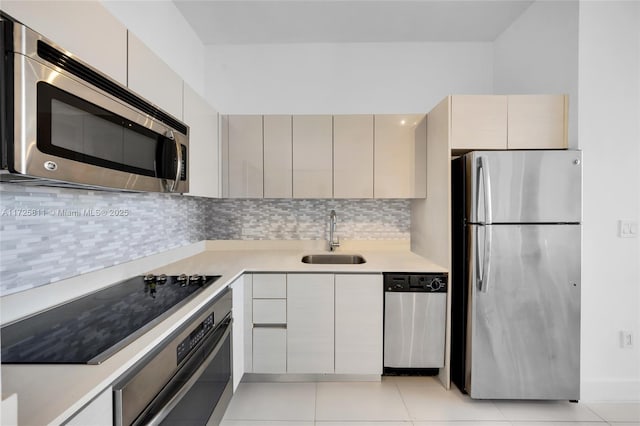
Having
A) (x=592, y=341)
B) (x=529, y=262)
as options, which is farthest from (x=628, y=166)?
(x=592, y=341)

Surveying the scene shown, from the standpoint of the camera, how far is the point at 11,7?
83 cm

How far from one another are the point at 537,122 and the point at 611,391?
6.00 ft

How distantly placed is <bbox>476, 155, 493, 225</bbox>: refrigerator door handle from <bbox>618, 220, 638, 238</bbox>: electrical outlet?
0.89m

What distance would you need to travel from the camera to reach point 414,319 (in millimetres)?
2197

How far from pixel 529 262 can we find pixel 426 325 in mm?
775

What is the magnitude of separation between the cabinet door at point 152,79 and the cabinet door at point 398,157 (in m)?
1.54

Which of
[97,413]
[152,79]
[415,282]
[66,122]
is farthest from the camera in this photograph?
[415,282]

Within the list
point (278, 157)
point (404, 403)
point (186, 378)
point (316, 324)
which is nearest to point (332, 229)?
point (278, 157)

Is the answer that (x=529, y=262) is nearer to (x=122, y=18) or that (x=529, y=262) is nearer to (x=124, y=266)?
(x=124, y=266)

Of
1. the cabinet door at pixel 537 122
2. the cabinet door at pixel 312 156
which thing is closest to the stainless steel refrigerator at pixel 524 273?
the cabinet door at pixel 537 122

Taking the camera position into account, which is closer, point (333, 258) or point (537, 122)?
point (537, 122)

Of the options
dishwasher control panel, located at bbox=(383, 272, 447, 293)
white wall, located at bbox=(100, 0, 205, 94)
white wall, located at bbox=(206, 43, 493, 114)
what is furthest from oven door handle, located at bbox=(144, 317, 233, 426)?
white wall, located at bbox=(206, 43, 493, 114)

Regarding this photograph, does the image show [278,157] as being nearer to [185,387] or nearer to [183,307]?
[183,307]

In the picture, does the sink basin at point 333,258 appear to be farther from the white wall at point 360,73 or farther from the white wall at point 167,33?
the white wall at point 167,33
